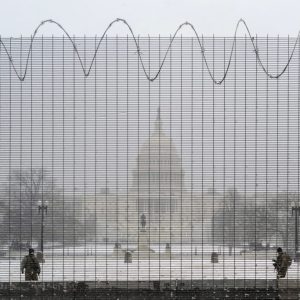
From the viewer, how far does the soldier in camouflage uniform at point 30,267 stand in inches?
453

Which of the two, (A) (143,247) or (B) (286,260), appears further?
(A) (143,247)

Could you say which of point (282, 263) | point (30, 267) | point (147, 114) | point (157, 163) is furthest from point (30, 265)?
point (282, 263)

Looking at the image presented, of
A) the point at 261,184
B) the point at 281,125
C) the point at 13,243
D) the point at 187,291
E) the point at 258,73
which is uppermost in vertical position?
the point at 258,73

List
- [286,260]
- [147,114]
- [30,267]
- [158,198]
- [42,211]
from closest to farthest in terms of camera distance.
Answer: [30,267] < [286,260] < [147,114] < [158,198] < [42,211]

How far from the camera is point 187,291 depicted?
37.4ft

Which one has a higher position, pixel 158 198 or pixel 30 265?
pixel 158 198

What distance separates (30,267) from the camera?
456 inches

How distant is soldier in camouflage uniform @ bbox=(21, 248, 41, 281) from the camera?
11.5 metres

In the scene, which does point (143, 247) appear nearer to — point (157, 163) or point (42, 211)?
point (42, 211)

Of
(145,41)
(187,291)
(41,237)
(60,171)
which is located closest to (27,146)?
(60,171)

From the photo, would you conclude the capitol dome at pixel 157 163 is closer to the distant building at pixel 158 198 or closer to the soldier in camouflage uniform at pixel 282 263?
the distant building at pixel 158 198

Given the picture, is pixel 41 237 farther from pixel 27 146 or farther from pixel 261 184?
pixel 261 184

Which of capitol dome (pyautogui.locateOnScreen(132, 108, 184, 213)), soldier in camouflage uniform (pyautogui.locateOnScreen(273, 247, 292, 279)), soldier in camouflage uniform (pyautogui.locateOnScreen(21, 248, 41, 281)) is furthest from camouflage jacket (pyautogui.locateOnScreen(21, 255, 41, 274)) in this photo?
soldier in camouflage uniform (pyautogui.locateOnScreen(273, 247, 292, 279))

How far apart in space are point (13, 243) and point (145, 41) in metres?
4.13
